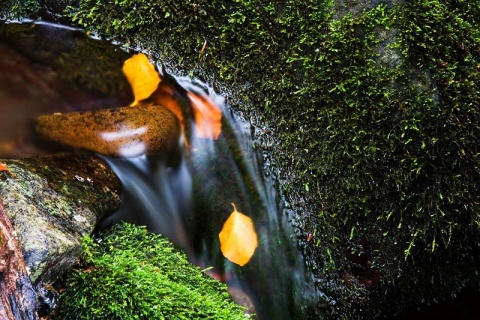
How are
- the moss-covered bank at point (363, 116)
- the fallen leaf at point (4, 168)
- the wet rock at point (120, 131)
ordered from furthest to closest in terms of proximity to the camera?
the wet rock at point (120, 131)
the moss-covered bank at point (363, 116)
the fallen leaf at point (4, 168)

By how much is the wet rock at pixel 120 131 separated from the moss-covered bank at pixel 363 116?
0.51 m

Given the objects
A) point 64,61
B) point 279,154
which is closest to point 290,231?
point 279,154

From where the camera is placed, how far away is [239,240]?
3184 millimetres

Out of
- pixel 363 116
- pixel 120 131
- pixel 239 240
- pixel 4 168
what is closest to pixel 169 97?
pixel 120 131

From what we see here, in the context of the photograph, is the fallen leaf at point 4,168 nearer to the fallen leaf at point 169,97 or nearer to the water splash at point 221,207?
the water splash at point 221,207

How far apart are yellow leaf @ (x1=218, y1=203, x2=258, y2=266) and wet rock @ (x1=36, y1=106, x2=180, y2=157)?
803 mm

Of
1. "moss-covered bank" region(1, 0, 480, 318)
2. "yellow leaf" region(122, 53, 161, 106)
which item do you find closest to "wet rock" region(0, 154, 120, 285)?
"yellow leaf" region(122, 53, 161, 106)

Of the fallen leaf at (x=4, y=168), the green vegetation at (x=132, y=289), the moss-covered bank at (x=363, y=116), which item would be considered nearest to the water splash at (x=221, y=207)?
the moss-covered bank at (x=363, y=116)

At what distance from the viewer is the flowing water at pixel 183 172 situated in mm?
3127

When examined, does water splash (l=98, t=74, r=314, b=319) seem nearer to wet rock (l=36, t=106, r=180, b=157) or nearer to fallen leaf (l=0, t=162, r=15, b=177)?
wet rock (l=36, t=106, r=180, b=157)

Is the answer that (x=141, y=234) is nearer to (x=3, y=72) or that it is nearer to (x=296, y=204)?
(x=296, y=204)

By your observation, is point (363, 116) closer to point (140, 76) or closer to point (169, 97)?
point (169, 97)

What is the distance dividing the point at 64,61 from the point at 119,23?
0.75 m

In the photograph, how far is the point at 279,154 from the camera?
3018 millimetres
